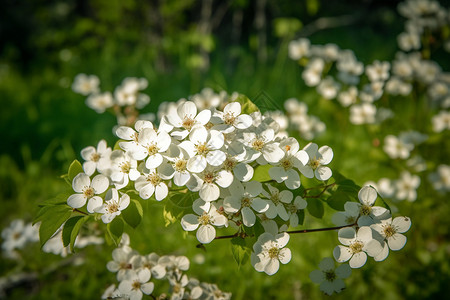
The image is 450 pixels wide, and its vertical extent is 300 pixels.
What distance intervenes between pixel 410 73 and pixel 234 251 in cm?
183

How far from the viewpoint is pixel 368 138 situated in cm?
267

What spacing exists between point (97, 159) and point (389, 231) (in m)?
0.88

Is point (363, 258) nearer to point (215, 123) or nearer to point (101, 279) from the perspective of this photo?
point (215, 123)

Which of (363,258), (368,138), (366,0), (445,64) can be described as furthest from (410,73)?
(366,0)

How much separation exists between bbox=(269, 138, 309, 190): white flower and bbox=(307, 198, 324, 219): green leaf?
12 cm

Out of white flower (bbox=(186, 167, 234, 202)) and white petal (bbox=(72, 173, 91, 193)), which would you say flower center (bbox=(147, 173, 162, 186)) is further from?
white petal (bbox=(72, 173, 91, 193))

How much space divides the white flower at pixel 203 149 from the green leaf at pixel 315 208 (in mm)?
322

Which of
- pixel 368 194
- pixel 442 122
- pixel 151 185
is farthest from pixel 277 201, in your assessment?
pixel 442 122

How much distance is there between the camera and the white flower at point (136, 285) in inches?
37.6

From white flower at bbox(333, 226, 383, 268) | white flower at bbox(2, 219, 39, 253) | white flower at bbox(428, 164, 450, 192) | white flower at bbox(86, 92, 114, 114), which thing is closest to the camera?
white flower at bbox(333, 226, 383, 268)

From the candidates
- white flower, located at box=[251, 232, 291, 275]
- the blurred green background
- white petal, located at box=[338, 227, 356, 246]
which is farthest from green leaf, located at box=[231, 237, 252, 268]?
the blurred green background

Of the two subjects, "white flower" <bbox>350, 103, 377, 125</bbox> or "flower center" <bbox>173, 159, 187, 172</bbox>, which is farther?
"white flower" <bbox>350, 103, 377, 125</bbox>

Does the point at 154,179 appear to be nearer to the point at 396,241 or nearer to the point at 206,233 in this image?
the point at 206,233

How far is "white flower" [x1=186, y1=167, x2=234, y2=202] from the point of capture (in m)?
0.78
